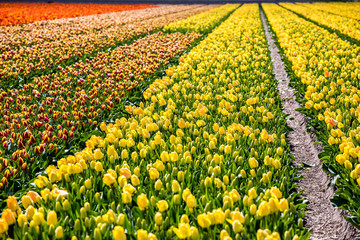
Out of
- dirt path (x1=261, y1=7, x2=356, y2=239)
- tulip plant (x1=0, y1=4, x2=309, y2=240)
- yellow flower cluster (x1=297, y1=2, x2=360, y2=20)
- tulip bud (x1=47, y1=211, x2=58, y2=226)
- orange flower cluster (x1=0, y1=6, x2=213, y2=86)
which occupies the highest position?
yellow flower cluster (x1=297, y1=2, x2=360, y2=20)

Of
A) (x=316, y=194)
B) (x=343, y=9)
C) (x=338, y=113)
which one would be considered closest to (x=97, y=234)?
(x=316, y=194)

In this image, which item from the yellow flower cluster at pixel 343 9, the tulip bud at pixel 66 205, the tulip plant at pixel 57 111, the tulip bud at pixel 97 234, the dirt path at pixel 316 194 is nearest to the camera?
the tulip bud at pixel 97 234

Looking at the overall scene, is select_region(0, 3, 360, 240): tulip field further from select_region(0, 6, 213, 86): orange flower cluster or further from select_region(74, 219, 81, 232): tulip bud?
select_region(0, 6, 213, 86): orange flower cluster

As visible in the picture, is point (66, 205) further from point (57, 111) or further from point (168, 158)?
point (57, 111)

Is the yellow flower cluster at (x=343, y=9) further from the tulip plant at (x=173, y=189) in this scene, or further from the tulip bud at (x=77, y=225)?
the tulip bud at (x=77, y=225)

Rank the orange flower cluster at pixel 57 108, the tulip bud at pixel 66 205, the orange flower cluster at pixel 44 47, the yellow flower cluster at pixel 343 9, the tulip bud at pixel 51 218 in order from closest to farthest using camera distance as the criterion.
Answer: the tulip bud at pixel 51 218
the tulip bud at pixel 66 205
the orange flower cluster at pixel 57 108
the orange flower cluster at pixel 44 47
the yellow flower cluster at pixel 343 9

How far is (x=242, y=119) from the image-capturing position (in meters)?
4.23

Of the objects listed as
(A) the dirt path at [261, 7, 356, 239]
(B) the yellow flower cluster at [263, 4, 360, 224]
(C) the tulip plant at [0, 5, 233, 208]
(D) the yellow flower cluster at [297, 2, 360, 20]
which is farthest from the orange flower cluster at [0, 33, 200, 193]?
(D) the yellow flower cluster at [297, 2, 360, 20]

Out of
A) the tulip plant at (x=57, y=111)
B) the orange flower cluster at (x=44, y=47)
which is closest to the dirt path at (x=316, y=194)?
the tulip plant at (x=57, y=111)

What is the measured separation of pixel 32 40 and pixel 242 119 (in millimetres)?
10016

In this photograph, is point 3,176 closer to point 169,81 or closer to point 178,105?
point 178,105

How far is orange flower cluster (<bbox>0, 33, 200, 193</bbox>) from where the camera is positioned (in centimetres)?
376

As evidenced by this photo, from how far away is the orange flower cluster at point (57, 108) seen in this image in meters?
3.76

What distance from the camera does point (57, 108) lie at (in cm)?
530
